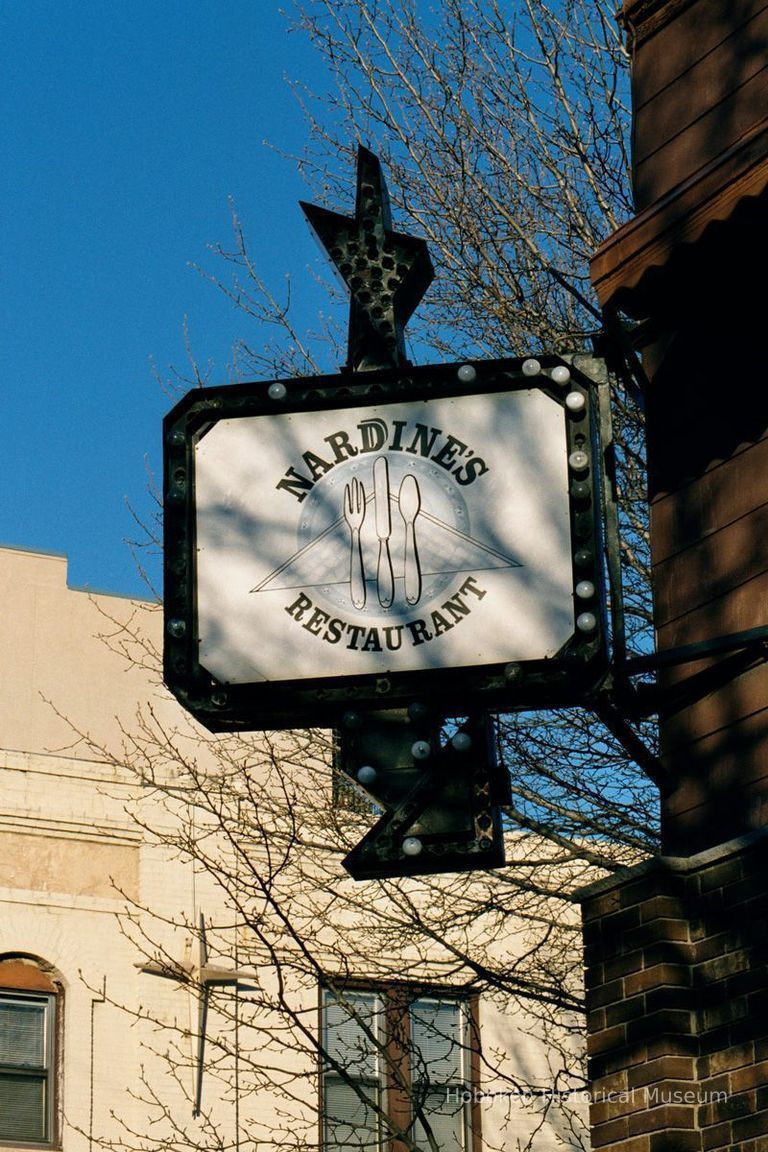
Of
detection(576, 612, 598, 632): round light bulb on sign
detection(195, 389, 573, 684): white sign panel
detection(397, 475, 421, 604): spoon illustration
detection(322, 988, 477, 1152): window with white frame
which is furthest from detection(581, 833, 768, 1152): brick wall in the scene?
detection(322, 988, 477, 1152): window with white frame

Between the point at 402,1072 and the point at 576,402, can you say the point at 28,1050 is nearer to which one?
the point at 402,1072

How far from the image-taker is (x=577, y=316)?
15.8 metres

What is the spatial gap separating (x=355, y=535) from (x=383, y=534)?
0.29 feet

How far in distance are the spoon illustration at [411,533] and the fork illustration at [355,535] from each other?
0.13 metres

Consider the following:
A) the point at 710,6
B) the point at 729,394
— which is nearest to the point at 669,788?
the point at 729,394

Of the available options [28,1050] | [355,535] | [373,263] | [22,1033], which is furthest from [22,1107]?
[355,535]

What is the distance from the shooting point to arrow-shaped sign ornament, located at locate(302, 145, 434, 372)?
719cm

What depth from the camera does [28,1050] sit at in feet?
55.1

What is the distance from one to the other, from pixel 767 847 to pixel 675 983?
579mm

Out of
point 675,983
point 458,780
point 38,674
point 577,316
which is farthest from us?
point 38,674

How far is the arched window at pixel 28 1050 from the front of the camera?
16.5 metres

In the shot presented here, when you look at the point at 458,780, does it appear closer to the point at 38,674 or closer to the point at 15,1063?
the point at 15,1063

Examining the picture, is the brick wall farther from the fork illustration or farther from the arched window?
the arched window

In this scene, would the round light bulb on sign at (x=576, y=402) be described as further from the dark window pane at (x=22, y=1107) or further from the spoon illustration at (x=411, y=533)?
the dark window pane at (x=22, y=1107)
